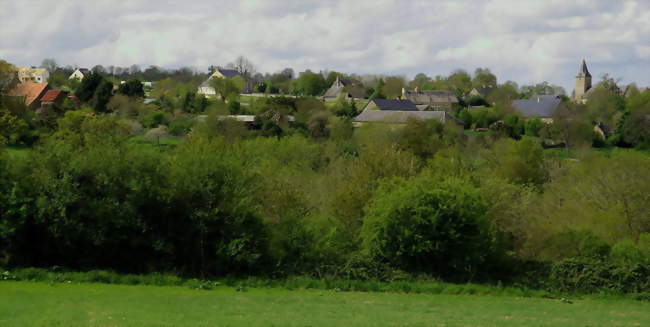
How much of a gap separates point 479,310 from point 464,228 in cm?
644

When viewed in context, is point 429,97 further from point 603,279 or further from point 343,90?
point 603,279

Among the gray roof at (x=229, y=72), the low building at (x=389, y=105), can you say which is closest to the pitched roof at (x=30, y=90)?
the low building at (x=389, y=105)

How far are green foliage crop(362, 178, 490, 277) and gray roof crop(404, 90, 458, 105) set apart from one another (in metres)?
103

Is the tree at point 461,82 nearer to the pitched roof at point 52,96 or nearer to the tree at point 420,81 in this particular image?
the tree at point 420,81

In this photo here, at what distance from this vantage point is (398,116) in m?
85.1

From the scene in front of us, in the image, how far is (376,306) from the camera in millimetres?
19375

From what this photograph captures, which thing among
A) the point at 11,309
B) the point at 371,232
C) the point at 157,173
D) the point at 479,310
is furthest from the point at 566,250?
the point at 11,309

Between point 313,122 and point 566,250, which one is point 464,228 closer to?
point 566,250

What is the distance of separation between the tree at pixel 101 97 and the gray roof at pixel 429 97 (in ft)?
203

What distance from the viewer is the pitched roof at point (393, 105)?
106000 mm

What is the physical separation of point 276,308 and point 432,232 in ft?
27.7

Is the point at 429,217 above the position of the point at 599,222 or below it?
above

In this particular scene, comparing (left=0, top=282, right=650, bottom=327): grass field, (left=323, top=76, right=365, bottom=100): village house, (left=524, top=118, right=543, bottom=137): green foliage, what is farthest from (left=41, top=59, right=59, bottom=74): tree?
(left=0, top=282, right=650, bottom=327): grass field

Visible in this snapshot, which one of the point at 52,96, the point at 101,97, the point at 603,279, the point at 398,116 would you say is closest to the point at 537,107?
the point at 398,116
